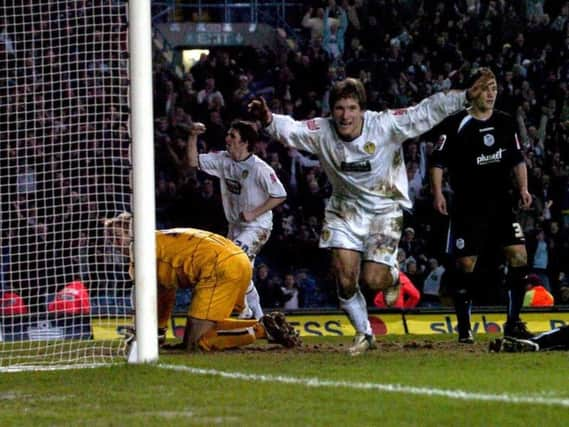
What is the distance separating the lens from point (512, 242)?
12680 mm

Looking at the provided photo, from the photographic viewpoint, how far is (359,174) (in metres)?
11.7

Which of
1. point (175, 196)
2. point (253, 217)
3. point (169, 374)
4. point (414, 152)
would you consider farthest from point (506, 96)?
point (169, 374)

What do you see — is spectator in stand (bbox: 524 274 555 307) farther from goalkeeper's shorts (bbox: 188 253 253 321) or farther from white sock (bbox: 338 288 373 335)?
goalkeeper's shorts (bbox: 188 253 253 321)

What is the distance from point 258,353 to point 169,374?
7.56 feet

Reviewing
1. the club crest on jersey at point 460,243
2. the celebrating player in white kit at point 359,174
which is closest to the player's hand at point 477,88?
the celebrating player in white kit at point 359,174

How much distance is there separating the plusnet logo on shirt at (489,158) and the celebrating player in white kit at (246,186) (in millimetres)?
2428

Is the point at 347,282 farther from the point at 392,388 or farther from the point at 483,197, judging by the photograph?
the point at 392,388

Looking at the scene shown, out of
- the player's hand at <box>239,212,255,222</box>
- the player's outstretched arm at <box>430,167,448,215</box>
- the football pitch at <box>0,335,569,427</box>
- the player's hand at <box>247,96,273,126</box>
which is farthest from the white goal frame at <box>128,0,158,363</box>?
the player's hand at <box>239,212,255,222</box>

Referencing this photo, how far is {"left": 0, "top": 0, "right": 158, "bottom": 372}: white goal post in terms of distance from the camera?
1166 cm

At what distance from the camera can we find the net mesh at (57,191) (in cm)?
1195

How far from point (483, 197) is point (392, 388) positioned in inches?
185

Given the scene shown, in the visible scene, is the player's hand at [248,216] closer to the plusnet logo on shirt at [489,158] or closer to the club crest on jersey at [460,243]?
the club crest on jersey at [460,243]

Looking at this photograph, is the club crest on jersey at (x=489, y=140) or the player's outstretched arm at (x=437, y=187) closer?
the club crest on jersey at (x=489, y=140)

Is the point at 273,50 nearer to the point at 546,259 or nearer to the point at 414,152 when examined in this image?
the point at 414,152
